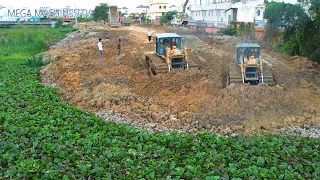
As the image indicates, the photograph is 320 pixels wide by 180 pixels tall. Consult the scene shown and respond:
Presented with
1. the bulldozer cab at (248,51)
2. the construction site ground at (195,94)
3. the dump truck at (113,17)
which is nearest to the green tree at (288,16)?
the construction site ground at (195,94)

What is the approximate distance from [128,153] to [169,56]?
10.1m

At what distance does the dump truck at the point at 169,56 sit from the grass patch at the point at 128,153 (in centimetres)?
728

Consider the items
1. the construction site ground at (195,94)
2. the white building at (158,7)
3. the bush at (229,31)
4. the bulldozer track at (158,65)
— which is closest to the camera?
the construction site ground at (195,94)

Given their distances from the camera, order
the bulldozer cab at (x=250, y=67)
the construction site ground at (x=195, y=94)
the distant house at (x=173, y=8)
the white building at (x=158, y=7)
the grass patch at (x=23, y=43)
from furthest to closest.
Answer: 1. the distant house at (x=173, y=8)
2. the white building at (x=158, y=7)
3. the grass patch at (x=23, y=43)
4. the bulldozer cab at (x=250, y=67)
5. the construction site ground at (x=195, y=94)

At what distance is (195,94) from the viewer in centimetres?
1517

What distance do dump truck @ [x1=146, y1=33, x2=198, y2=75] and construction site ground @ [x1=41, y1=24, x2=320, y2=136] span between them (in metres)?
0.58

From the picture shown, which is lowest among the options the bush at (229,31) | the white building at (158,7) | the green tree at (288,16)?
the bush at (229,31)

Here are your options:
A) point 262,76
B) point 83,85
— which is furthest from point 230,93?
point 83,85

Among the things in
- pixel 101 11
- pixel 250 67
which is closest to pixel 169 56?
pixel 250 67

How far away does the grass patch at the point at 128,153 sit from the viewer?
292 inches

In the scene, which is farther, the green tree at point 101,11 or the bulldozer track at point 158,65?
the green tree at point 101,11

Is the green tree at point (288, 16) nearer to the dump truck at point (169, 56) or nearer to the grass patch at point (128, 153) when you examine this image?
the dump truck at point (169, 56)

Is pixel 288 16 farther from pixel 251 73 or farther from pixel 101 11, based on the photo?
pixel 101 11

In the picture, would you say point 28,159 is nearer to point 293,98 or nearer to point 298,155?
point 298,155
